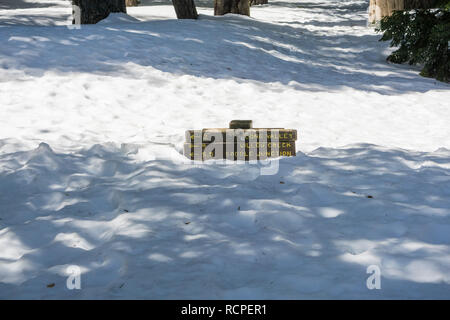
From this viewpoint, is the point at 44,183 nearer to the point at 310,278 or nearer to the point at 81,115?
the point at 81,115

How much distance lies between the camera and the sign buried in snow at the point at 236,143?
197 inches

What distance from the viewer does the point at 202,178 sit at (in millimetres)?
4434

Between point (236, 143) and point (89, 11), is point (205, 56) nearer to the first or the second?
point (89, 11)

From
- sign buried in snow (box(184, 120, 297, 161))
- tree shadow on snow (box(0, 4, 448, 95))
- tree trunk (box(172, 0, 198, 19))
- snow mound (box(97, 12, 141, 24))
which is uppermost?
tree trunk (box(172, 0, 198, 19))

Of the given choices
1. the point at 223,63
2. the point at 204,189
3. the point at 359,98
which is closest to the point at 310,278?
the point at 204,189

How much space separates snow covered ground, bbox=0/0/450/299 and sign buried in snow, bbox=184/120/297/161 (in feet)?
0.76

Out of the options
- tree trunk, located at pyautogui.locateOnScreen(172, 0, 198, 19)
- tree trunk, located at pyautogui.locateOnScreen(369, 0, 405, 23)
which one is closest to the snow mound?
tree trunk, located at pyautogui.locateOnScreen(172, 0, 198, 19)

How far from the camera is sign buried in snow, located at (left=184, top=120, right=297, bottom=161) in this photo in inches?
197

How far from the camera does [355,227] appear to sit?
11.2 feet

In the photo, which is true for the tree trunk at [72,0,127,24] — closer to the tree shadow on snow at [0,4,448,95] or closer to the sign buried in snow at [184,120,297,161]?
the tree shadow on snow at [0,4,448,95]

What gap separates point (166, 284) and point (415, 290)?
4.53 feet

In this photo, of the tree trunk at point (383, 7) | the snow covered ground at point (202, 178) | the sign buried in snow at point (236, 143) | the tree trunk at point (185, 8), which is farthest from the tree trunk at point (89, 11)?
the tree trunk at point (383, 7)

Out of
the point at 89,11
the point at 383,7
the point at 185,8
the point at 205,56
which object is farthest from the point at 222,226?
the point at 383,7

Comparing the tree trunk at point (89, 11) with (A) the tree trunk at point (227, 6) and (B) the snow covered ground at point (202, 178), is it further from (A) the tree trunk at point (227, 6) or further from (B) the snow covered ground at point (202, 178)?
(A) the tree trunk at point (227, 6)
